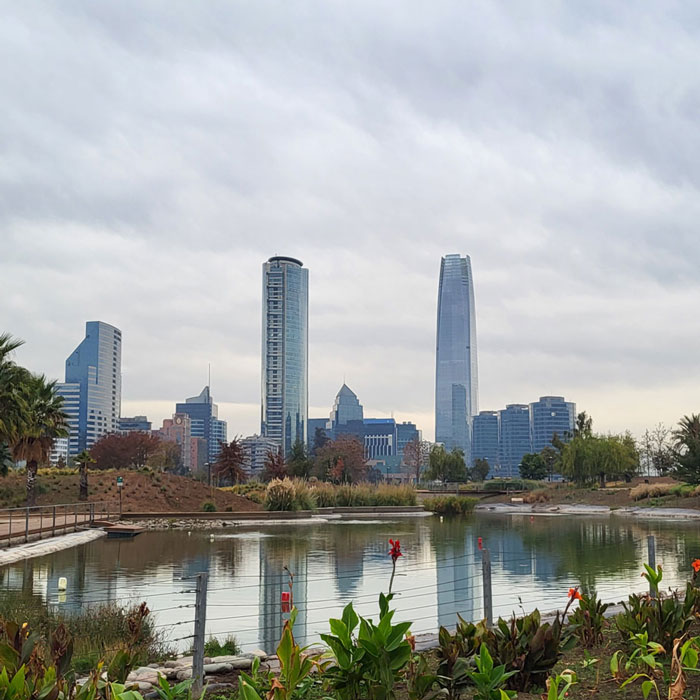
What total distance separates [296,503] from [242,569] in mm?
16956

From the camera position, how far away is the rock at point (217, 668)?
5.94 m

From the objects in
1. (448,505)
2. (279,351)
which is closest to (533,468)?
(448,505)

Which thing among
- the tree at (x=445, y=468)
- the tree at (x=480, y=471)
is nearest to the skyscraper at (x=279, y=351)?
the tree at (x=480, y=471)

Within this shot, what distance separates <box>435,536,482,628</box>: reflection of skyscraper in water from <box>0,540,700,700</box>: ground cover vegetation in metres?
2.27

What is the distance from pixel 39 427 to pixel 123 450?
33.8 meters

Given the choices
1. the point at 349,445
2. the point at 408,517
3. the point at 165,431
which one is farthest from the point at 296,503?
the point at 165,431

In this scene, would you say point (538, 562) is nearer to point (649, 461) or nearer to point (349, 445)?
point (349, 445)

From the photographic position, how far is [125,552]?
59.5ft

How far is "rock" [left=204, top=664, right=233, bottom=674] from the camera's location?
19.5 ft

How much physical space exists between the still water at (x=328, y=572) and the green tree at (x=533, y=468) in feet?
173

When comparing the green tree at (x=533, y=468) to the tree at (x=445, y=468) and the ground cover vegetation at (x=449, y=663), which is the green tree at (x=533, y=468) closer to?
the tree at (x=445, y=468)

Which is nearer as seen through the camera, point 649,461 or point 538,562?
point 538,562

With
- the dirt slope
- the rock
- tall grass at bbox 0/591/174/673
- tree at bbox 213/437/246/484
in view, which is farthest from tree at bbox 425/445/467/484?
the rock

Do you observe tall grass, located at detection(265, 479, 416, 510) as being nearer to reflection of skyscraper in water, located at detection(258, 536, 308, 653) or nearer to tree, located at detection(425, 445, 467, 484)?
reflection of skyscraper in water, located at detection(258, 536, 308, 653)
